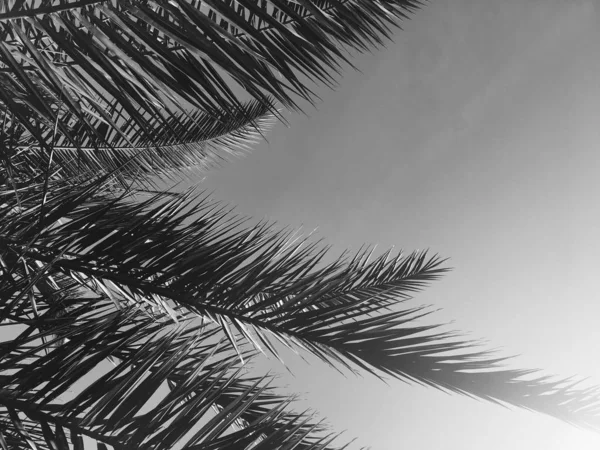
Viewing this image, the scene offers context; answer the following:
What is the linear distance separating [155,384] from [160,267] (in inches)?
16.6

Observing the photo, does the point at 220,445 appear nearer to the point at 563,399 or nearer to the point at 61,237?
the point at 563,399

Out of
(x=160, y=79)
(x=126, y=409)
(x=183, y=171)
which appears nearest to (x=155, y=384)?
(x=126, y=409)

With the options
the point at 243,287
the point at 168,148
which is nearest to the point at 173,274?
the point at 243,287

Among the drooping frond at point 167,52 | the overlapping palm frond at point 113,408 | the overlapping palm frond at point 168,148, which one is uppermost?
the overlapping palm frond at point 168,148

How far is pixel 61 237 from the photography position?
1.39m

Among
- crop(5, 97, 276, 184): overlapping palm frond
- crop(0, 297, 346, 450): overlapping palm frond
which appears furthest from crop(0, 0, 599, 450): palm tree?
crop(5, 97, 276, 184): overlapping palm frond

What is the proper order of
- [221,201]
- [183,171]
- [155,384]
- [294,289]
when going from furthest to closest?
[183,171]
[221,201]
[294,289]
[155,384]

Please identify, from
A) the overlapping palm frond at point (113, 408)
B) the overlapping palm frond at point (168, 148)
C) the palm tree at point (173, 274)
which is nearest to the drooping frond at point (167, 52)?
the palm tree at point (173, 274)

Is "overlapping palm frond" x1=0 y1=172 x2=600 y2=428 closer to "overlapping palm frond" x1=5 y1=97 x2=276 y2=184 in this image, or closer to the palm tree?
the palm tree

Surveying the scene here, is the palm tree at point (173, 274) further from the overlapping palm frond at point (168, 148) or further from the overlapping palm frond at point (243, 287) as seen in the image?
the overlapping palm frond at point (168, 148)

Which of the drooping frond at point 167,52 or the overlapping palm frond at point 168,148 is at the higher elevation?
the overlapping palm frond at point 168,148

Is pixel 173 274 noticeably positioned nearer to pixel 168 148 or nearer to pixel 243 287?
pixel 243 287

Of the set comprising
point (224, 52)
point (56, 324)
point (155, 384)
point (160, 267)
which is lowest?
point (155, 384)

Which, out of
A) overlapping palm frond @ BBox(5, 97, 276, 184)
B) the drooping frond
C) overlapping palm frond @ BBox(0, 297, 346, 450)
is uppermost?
overlapping palm frond @ BBox(5, 97, 276, 184)
